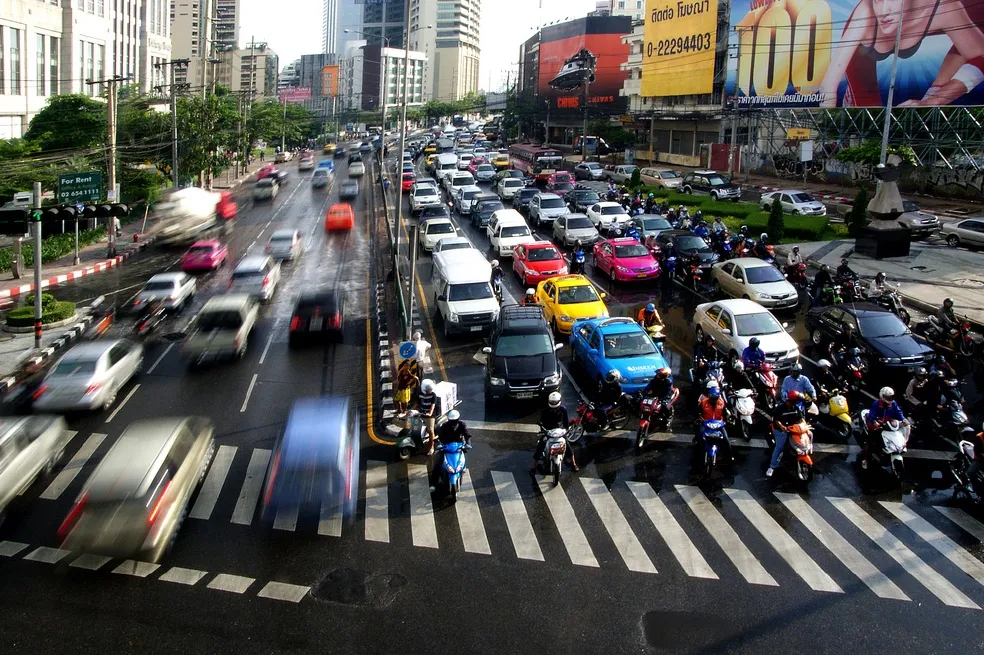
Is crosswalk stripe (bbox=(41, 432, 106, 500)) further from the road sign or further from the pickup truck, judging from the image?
the road sign

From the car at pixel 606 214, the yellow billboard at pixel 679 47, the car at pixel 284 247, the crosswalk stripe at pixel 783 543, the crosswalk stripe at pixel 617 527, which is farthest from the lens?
the yellow billboard at pixel 679 47

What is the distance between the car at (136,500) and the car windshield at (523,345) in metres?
7.56

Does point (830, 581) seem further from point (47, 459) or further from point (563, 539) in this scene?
point (47, 459)

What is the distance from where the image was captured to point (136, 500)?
11531 mm

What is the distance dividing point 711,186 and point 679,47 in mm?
31295

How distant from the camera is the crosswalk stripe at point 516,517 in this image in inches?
479

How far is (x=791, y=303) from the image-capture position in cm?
2456

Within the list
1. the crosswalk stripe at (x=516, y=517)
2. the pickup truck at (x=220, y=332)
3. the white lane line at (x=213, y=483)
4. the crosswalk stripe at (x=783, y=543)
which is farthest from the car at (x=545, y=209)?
the crosswalk stripe at (x=783, y=543)

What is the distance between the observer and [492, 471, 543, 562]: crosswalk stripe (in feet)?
39.9

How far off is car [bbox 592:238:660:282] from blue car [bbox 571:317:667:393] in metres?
9.36

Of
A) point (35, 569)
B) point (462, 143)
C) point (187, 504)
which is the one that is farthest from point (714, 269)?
point (462, 143)

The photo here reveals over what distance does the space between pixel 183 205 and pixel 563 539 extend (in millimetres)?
35862

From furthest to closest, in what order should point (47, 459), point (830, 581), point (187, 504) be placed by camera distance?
point (47, 459), point (187, 504), point (830, 581)

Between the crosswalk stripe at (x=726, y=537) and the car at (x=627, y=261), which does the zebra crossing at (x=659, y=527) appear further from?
the car at (x=627, y=261)
